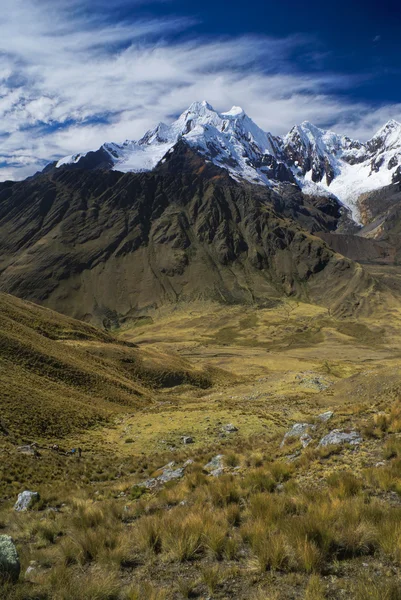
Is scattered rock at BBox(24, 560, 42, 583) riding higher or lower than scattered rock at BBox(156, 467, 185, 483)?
higher

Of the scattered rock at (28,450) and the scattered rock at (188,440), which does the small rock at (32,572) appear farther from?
the scattered rock at (188,440)

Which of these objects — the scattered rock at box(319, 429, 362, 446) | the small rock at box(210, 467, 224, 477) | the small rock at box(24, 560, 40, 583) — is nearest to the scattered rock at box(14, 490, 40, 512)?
the small rock at box(24, 560, 40, 583)

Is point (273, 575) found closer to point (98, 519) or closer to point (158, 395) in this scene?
point (98, 519)

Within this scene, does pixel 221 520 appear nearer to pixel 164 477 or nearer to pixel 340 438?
pixel 340 438

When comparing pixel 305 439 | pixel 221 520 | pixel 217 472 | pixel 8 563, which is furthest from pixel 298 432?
pixel 8 563

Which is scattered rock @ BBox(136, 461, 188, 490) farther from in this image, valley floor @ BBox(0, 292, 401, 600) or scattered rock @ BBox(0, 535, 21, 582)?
scattered rock @ BBox(0, 535, 21, 582)

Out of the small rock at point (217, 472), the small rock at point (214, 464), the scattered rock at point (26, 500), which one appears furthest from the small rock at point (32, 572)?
the small rock at point (214, 464)

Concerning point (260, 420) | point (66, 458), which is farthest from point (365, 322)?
point (66, 458)
